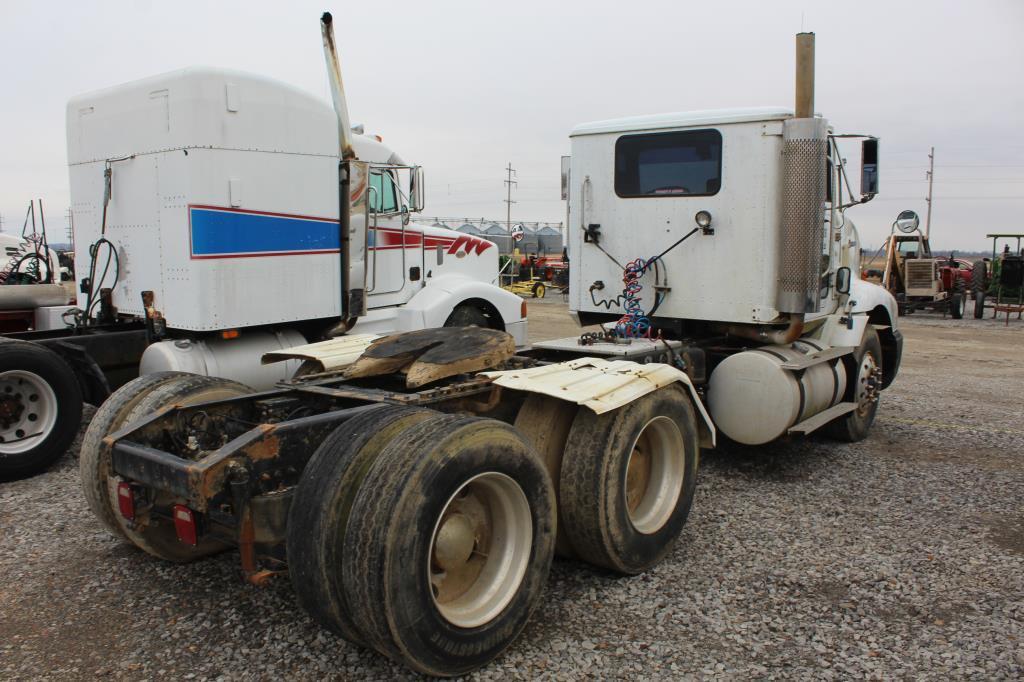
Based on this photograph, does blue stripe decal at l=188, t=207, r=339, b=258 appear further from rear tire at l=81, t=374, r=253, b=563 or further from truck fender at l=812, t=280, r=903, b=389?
truck fender at l=812, t=280, r=903, b=389

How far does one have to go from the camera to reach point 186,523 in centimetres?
314

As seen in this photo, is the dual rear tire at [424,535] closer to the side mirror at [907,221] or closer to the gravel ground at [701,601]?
the gravel ground at [701,601]

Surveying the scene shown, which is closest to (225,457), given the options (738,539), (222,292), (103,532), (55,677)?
(55,677)

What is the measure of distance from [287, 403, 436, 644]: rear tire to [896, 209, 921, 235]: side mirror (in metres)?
7.37

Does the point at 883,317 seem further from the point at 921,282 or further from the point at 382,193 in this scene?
the point at 921,282

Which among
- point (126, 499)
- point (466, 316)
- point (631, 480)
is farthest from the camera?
point (466, 316)

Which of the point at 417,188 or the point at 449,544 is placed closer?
the point at 449,544

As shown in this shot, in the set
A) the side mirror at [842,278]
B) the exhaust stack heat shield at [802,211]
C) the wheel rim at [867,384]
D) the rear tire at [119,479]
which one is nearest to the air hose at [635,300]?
the exhaust stack heat shield at [802,211]

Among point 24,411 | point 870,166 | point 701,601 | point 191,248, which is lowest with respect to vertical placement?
point 701,601

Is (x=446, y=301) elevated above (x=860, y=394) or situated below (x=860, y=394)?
above

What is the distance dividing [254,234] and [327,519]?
4642 millimetres

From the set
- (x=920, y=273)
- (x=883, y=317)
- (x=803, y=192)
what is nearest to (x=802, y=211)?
(x=803, y=192)

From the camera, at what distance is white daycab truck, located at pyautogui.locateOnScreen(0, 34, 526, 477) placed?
6527 mm

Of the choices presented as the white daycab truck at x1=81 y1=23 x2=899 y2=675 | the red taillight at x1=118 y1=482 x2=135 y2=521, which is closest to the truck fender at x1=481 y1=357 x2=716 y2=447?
the white daycab truck at x1=81 y1=23 x2=899 y2=675
